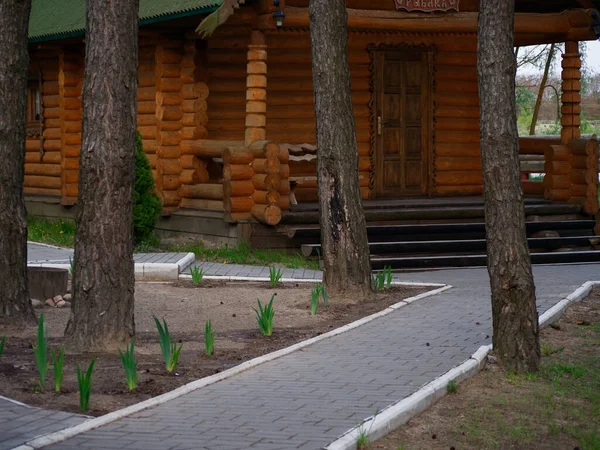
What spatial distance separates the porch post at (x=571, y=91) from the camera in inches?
736

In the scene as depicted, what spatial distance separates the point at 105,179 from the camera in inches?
356

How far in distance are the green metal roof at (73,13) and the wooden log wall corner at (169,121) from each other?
953 millimetres

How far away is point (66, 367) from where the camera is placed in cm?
862

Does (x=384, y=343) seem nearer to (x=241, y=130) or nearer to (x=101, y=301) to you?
(x=101, y=301)

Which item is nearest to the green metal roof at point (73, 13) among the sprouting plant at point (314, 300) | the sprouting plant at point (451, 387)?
the sprouting plant at point (314, 300)

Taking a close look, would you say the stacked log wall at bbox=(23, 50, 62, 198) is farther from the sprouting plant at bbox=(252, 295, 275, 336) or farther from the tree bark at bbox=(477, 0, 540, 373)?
the tree bark at bbox=(477, 0, 540, 373)

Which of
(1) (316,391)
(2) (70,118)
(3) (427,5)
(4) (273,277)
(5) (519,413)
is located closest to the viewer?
(5) (519,413)

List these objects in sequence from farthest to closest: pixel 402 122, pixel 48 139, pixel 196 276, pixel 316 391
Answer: pixel 48 139, pixel 402 122, pixel 196 276, pixel 316 391

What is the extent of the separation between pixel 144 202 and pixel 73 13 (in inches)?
225

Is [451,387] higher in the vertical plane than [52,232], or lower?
lower

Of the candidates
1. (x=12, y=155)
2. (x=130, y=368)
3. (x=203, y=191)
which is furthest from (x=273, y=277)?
(x=130, y=368)

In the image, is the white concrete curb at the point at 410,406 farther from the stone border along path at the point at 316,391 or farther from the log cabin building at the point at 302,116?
the log cabin building at the point at 302,116

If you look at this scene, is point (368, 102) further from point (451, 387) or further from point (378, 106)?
point (451, 387)

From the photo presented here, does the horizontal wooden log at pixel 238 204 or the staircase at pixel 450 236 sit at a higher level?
the horizontal wooden log at pixel 238 204
